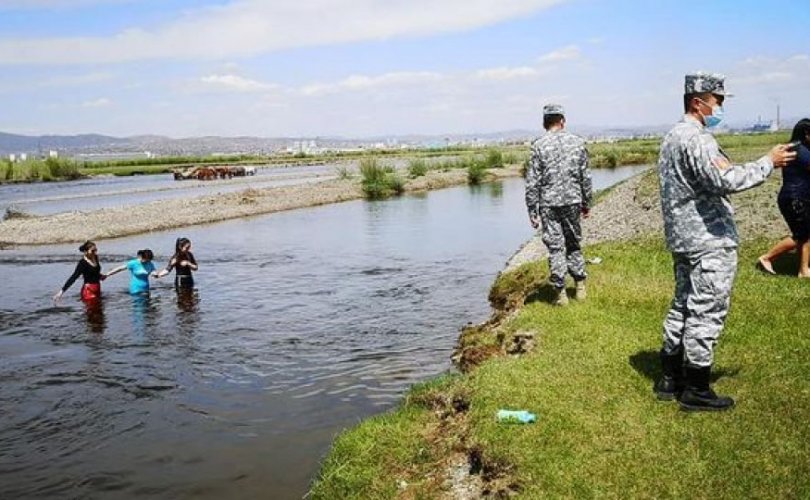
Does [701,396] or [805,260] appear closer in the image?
[701,396]

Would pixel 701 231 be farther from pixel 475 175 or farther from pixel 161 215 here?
pixel 475 175

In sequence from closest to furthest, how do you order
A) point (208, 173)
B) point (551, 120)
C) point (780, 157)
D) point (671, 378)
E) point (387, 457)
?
point (780, 157) < point (671, 378) < point (387, 457) < point (551, 120) < point (208, 173)

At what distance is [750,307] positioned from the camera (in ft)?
33.1

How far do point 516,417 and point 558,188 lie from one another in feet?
14.7

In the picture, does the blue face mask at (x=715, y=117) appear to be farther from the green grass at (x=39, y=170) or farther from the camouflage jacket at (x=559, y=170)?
the green grass at (x=39, y=170)

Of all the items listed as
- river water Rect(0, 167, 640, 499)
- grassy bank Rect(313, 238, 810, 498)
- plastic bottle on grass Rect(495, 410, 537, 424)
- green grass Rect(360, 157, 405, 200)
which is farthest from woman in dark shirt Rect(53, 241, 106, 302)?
green grass Rect(360, 157, 405, 200)

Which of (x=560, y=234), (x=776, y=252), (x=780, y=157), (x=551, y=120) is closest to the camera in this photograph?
(x=780, y=157)

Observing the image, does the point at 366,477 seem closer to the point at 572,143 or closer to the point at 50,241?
the point at 572,143

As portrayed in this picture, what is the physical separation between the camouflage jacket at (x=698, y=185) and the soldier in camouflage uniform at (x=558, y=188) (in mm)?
3389

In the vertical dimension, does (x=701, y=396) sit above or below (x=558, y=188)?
below

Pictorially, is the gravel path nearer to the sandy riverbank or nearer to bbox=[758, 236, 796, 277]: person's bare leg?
bbox=[758, 236, 796, 277]: person's bare leg

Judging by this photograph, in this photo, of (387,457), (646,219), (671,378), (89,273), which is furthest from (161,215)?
(671,378)

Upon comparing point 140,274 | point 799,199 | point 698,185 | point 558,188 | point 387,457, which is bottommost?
point 387,457

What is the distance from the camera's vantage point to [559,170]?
10586 millimetres
